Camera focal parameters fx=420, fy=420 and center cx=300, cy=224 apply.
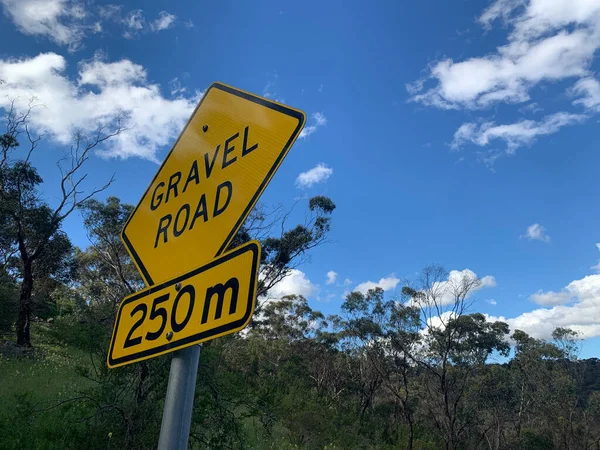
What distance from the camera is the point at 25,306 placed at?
17.5m

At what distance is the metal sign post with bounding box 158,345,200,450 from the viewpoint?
125 cm

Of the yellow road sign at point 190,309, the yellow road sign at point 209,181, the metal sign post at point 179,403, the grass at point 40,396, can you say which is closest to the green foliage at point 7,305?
the grass at point 40,396

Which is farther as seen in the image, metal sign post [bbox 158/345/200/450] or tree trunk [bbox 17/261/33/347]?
tree trunk [bbox 17/261/33/347]

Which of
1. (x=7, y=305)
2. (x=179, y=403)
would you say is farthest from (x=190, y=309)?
(x=7, y=305)

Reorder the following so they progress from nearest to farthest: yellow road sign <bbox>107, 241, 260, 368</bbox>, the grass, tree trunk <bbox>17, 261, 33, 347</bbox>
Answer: yellow road sign <bbox>107, 241, 260, 368</bbox> → the grass → tree trunk <bbox>17, 261, 33, 347</bbox>

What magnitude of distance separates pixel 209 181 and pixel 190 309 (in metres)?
0.55

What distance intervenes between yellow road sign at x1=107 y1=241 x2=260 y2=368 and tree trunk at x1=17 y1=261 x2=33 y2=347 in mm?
19018

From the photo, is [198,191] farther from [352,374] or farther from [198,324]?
[352,374]

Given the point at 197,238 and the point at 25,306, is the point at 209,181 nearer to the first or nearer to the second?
the point at 197,238

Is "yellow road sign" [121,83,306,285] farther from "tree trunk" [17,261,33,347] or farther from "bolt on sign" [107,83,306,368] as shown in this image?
"tree trunk" [17,261,33,347]

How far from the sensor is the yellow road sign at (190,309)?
125cm

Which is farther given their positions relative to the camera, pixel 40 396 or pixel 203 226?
pixel 40 396

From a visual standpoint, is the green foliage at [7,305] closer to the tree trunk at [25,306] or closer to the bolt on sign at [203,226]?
the tree trunk at [25,306]

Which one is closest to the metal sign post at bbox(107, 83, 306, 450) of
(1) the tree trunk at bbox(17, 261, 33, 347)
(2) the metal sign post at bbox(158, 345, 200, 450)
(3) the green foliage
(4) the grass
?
(2) the metal sign post at bbox(158, 345, 200, 450)
